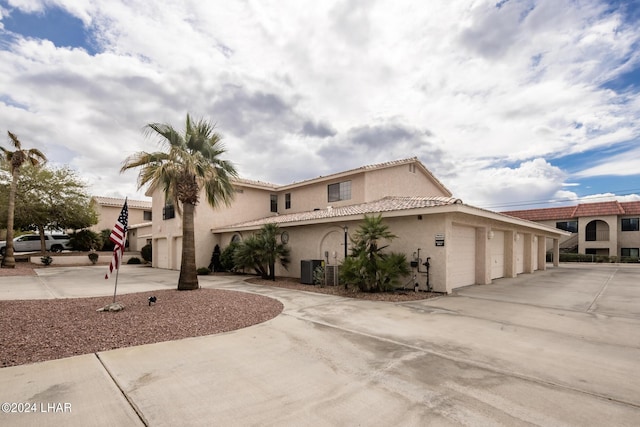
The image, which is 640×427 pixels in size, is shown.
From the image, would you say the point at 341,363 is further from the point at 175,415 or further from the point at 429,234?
the point at 429,234

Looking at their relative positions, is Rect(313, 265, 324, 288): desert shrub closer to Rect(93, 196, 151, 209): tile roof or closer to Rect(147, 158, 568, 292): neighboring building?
Rect(147, 158, 568, 292): neighboring building

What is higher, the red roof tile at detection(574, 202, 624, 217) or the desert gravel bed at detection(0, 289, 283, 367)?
the red roof tile at detection(574, 202, 624, 217)

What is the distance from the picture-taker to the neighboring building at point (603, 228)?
3262cm

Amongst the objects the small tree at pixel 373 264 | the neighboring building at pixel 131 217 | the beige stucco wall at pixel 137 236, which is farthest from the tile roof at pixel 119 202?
the small tree at pixel 373 264

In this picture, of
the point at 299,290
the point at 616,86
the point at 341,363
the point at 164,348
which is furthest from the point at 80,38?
the point at 616,86

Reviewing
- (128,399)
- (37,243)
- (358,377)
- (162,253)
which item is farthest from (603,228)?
(37,243)

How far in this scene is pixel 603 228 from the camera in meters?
33.8

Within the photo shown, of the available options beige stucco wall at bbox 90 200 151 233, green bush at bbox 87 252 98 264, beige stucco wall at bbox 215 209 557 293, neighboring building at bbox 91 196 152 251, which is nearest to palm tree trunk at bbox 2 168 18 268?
green bush at bbox 87 252 98 264

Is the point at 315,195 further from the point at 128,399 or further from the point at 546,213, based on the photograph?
the point at 546,213

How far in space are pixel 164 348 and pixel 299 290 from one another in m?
7.07

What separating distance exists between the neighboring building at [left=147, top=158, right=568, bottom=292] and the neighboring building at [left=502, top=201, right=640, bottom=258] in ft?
53.5

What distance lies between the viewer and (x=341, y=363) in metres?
4.77

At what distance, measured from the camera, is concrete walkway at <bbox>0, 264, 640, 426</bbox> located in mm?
3312

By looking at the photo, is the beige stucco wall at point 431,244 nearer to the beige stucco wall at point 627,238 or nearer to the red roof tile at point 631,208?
the beige stucco wall at point 627,238
